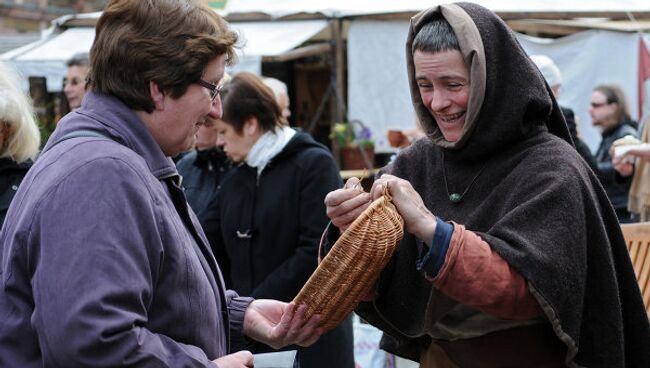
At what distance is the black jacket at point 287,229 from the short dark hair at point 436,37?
1.57 metres

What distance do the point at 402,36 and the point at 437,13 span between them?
22.2 ft

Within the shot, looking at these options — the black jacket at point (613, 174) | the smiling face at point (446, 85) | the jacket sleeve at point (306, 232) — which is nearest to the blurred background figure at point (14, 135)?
the jacket sleeve at point (306, 232)

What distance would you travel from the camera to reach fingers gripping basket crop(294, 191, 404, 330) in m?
2.18

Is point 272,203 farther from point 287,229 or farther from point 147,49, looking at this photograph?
point 147,49

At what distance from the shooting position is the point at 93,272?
181 centimetres

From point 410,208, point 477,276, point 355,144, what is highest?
point 410,208

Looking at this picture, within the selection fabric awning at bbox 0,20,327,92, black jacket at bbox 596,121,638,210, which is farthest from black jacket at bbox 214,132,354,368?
fabric awning at bbox 0,20,327,92

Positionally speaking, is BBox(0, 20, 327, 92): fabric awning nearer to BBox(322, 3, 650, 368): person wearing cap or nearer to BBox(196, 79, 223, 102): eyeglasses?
BBox(322, 3, 650, 368): person wearing cap

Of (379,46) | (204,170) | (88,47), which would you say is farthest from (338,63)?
(204,170)

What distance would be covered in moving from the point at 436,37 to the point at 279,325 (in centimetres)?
86

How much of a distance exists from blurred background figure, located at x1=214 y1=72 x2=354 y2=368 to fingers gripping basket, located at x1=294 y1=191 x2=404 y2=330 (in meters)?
1.66

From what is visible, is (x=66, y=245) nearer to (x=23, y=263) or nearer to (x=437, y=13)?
(x=23, y=263)

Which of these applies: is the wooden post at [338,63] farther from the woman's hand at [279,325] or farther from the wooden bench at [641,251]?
the woman's hand at [279,325]

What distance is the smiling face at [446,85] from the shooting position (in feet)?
8.14
